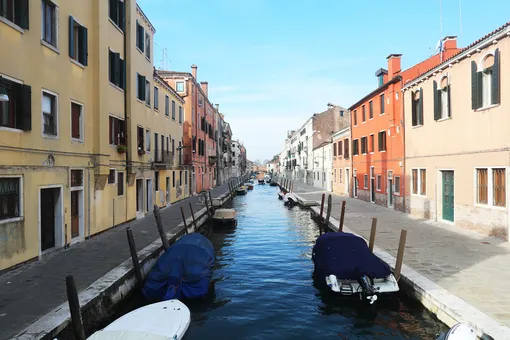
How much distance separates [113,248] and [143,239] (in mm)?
1995

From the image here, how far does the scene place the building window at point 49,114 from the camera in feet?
36.9

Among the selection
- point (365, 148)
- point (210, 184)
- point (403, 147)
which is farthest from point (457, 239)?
point (210, 184)

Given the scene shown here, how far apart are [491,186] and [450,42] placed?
12.3 meters

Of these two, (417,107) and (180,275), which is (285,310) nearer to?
(180,275)

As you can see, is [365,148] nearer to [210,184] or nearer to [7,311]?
[210,184]

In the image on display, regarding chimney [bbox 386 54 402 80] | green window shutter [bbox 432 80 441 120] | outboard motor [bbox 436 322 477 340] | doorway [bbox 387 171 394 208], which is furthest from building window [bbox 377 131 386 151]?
outboard motor [bbox 436 322 477 340]

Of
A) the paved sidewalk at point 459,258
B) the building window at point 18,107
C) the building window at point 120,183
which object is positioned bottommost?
the paved sidewalk at point 459,258

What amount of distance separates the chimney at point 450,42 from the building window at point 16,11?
21.2 m

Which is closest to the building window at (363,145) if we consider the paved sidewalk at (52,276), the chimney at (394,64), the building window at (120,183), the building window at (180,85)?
Answer: the chimney at (394,64)

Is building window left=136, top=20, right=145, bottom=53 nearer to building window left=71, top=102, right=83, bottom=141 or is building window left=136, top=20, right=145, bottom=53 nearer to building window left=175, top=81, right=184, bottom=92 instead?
building window left=71, top=102, right=83, bottom=141

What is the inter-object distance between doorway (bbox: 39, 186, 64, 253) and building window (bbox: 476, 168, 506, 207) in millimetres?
14472

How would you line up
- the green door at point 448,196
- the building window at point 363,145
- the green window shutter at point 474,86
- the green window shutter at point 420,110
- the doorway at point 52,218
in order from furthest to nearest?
the building window at point 363,145 → the green window shutter at point 420,110 → the green door at point 448,196 → the green window shutter at point 474,86 → the doorway at point 52,218

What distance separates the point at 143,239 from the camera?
14266mm

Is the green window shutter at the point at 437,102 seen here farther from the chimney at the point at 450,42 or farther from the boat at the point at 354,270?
the boat at the point at 354,270
